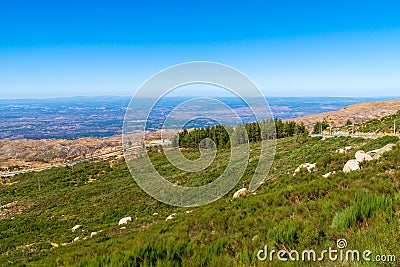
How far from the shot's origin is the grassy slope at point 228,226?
5203 mm

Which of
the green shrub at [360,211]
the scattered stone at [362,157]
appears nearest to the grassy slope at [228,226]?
the green shrub at [360,211]

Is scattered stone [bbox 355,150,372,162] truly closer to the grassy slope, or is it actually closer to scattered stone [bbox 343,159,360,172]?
scattered stone [bbox 343,159,360,172]

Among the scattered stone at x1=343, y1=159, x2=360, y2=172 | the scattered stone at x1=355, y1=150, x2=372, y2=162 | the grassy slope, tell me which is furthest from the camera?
the scattered stone at x1=355, y1=150, x2=372, y2=162

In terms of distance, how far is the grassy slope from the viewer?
520cm

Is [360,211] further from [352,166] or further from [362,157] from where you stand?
[362,157]

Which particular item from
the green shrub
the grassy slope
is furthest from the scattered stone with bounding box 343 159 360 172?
the green shrub

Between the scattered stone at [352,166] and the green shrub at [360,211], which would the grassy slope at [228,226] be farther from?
the scattered stone at [352,166]

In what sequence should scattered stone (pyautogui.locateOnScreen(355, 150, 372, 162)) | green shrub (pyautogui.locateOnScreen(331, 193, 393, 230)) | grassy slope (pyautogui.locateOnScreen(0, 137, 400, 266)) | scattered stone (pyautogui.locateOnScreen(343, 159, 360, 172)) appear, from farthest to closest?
scattered stone (pyautogui.locateOnScreen(355, 150, 372, 162)), scattered stone (pyautogui.locateOnScreen(343, 159, 360, 172)), green shrub (pyautogui.locateOnScreen(331, 193, 393, 230)), grassy slope (pyautogui.locateOnScreen(0, 137, 400, 266))

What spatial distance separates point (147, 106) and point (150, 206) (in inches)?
536

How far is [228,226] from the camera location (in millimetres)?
9047

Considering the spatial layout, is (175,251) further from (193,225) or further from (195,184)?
(195,184)

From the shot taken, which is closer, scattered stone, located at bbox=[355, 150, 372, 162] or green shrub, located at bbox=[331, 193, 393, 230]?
green shrub, located at bbox=[331, 193, 393, 230]

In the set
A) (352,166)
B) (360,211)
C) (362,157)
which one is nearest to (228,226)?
(360,211)

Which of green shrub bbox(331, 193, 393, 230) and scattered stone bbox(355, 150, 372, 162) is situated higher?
green shrub bbox(331, 193, 393, 230)
